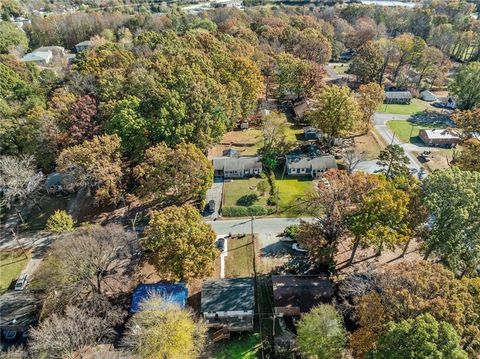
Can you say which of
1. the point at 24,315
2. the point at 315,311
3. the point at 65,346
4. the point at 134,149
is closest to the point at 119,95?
the point at 134,149

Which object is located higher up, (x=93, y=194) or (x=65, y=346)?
(x=65, y=346)

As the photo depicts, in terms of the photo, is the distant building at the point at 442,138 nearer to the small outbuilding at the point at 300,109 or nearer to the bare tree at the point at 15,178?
the small outbuilding at the point at 300,109

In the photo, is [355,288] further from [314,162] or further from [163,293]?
[314,162]

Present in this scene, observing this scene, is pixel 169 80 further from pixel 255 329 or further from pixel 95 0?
pixel 95 0

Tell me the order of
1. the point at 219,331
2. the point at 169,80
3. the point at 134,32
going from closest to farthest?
the point at 219,331, the point at 169,80, the point at 134,32

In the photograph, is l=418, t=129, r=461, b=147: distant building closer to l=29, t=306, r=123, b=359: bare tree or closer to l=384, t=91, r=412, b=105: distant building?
l=384, t=91, r=412, b=105: distant building

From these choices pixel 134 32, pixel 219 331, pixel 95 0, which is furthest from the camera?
pixel 95 0

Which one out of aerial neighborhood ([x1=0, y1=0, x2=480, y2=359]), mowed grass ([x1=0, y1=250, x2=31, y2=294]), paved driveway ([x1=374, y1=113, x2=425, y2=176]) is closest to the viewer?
aerial neighborhood ([x1=0, y1=0, x2=480, y2=359])

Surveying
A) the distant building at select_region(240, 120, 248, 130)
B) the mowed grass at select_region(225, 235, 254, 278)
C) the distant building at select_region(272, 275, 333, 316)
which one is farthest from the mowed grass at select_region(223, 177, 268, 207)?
the distant building at select_region(240, 120, 248, 130)
